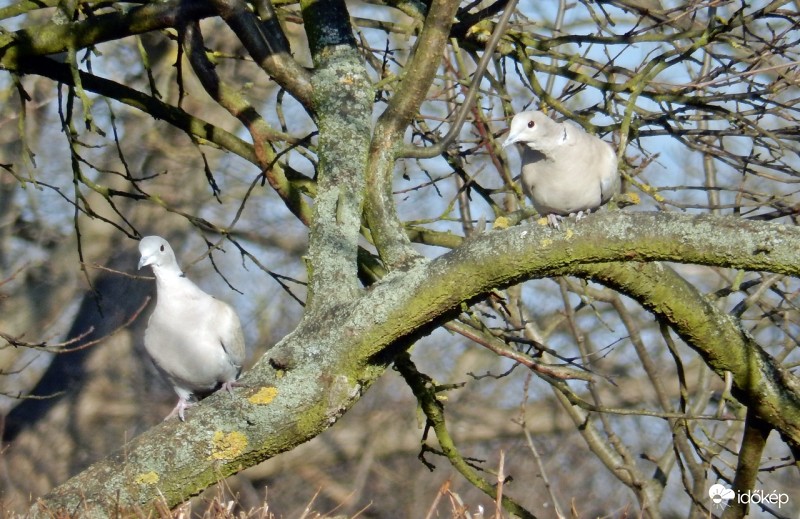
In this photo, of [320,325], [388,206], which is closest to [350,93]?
[388,206]

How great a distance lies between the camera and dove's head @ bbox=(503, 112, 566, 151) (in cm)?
331

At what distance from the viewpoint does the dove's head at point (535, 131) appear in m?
3.31

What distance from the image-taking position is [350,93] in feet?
9.26

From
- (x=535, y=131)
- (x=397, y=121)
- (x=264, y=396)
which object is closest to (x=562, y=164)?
(x=535, y=131)

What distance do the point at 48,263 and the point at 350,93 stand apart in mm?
6498

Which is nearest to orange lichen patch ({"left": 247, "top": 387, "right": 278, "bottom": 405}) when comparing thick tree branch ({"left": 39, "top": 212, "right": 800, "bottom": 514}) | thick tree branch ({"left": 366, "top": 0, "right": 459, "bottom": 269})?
thick tree branch ({"left": 39, "top": 212, "right": 800, "bottom": 514})

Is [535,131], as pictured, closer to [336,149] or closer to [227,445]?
[336,149]

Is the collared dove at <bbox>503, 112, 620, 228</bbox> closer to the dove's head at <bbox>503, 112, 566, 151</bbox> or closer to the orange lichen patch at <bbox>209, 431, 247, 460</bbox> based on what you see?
the dove's head at <bbox>503, 112, 566, 151</bbox>

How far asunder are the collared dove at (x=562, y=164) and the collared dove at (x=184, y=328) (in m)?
1.29

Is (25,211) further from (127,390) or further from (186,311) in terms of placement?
(186,311)

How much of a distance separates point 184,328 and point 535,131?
1.48 metres

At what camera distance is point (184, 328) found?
11.9ft

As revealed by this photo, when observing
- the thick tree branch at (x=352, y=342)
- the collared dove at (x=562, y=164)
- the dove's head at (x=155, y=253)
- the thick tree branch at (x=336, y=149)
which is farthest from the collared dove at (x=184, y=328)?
the thick tree branch at (x=352, y=342)

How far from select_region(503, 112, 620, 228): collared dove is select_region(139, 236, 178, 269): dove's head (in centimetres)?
134
